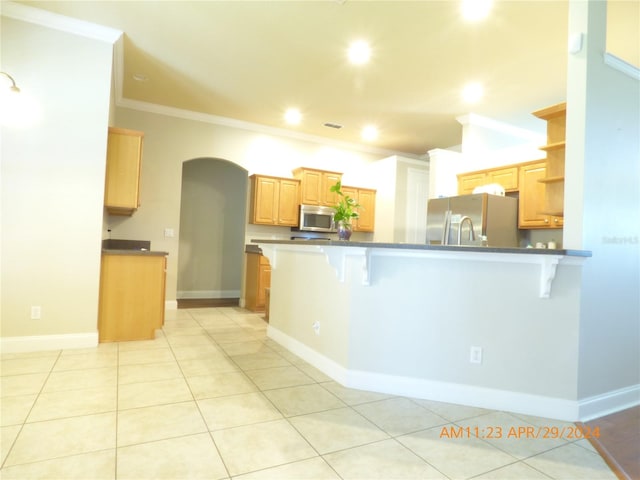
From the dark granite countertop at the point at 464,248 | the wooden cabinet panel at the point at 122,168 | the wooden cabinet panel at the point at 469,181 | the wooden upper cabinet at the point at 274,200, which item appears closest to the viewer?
the dark granite countertop at the point at 464,248

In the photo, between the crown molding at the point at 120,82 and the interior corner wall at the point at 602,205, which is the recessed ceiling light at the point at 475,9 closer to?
the interior corner wall at the point at 602,205

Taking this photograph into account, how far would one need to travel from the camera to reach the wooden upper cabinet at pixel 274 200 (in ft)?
19.1

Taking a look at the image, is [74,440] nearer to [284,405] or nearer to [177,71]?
[284,405]

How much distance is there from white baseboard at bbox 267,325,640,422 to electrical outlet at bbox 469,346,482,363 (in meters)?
0.17

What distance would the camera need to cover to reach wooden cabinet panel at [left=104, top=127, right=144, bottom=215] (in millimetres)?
3664

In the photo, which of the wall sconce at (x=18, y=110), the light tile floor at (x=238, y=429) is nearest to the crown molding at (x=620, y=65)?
the light tile floor at (x=238, y=429)

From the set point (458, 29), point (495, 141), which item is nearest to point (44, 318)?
point (458, 29)

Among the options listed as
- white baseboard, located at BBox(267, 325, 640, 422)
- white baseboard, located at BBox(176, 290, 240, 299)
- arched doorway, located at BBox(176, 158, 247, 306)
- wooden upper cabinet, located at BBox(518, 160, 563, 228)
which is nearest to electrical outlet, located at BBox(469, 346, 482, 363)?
white baseboard, located at BBox(267, 325, 640, 422)

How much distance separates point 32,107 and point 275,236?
3.65 meters

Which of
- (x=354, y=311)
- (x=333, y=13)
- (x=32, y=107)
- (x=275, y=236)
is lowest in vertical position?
(x=354, y=311)

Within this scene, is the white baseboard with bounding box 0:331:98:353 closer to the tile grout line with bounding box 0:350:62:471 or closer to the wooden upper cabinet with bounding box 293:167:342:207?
the tile grout line with bounding box 0:350:62:471

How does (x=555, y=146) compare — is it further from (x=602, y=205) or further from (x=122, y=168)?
(x=122, y=168)

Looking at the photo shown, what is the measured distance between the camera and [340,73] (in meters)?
4.14

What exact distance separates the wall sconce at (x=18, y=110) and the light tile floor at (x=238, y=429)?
201 centimetres
